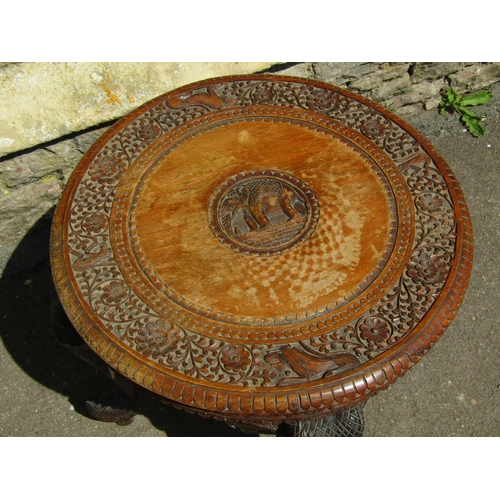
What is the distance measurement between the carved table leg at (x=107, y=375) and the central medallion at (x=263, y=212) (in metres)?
0.76

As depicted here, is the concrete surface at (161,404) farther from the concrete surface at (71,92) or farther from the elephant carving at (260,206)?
the elephant carving at (260,206)

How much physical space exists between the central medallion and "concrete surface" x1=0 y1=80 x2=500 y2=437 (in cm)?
105

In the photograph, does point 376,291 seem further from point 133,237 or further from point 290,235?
point 133,237

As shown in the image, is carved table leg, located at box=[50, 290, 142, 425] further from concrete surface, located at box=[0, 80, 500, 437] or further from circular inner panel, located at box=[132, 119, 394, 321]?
circular inner panel, located at box=[132, 119, 394, 321]

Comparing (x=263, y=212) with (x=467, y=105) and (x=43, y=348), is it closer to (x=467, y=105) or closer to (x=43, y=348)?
(x=43, y=348)

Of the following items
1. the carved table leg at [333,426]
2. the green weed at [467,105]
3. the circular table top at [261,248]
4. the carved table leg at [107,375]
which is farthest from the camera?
the green weed at [467,105]

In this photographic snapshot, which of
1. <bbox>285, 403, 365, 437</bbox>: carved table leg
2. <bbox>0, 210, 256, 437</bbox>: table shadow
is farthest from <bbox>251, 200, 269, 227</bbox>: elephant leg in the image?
<bbox>0, 210, 256, 437</bbox>: table shadow

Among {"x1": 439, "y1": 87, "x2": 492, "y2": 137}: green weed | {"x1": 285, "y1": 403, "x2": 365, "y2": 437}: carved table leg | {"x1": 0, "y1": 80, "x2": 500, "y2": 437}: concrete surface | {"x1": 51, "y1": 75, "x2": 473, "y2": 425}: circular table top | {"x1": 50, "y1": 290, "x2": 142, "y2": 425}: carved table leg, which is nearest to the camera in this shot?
{"x1": 51, "y1": 75, "x2": 473, "y2": 425}: circular table top

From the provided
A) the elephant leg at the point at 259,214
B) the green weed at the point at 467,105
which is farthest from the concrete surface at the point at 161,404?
the elephant leg at the point at 259,214

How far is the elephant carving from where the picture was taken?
2.32 meters

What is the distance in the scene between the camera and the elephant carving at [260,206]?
2.32 m

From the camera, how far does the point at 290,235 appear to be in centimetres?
228

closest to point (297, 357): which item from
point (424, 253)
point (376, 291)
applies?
point (376, 291)

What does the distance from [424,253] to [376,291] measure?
26 cm
